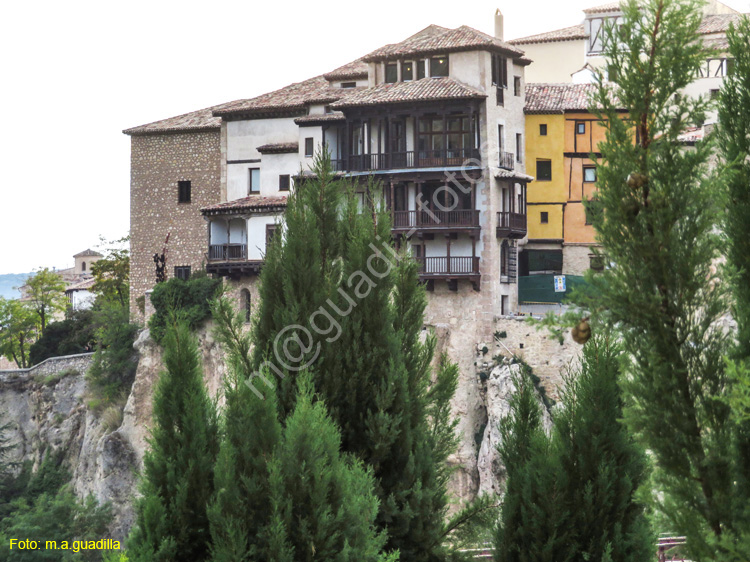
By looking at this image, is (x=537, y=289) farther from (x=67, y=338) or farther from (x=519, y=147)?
(x=67, y=338)

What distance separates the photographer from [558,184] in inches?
1539

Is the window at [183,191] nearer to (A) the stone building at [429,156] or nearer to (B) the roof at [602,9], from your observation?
(A) the stone building at [429,156]

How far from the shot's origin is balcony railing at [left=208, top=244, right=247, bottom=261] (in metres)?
40.1

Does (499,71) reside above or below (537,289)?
above

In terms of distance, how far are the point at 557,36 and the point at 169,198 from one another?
19.7 meters

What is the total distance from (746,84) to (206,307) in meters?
33.8

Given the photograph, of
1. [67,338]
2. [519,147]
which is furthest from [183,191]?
[519,147]

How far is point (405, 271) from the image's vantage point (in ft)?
54.3

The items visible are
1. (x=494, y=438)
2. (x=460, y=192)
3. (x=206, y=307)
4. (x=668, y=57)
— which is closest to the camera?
(x=668, y=57)

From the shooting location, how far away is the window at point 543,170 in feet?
129

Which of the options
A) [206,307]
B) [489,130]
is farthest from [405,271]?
[206,307]

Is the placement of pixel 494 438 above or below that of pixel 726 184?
below

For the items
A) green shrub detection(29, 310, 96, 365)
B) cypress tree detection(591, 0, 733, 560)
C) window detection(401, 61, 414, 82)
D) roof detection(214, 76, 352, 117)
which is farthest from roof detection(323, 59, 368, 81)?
cypress tree detection(591, 0, 733, 560)

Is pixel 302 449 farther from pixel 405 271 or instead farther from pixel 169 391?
pixel 405 271
